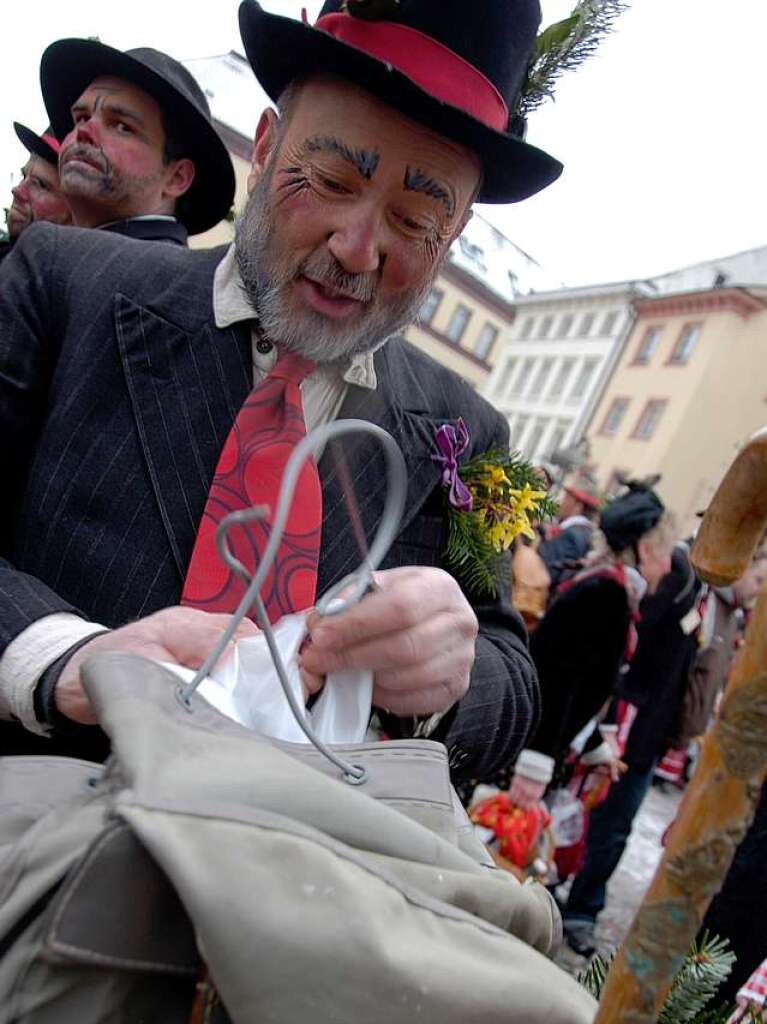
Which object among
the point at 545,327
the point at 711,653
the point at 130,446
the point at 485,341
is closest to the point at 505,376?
the point at 485,341

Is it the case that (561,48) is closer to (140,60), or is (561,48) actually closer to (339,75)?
(339,75)

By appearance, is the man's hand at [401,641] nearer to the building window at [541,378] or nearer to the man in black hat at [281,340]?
the man in black hat at [281,340]

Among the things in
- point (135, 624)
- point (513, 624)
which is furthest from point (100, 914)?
point (513, 624)

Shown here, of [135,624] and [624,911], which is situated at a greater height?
[135,624]

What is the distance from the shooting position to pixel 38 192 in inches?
118

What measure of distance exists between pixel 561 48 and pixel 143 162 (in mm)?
1256

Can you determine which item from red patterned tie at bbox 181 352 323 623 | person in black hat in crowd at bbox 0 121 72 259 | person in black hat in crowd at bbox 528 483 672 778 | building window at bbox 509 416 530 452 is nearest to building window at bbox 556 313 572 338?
building window at bbox 509 416 530 452

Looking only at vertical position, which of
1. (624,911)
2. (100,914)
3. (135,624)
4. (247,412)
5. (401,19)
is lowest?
(624,911)

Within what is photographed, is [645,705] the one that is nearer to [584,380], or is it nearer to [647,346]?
[647,346]

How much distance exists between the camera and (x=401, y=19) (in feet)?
4.70

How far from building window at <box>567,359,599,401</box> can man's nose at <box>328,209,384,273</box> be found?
93.0 feet

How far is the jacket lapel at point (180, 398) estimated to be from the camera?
132 centimetres

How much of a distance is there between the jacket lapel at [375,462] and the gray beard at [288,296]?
0.13 metres

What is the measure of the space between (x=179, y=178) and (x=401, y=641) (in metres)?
1.97
